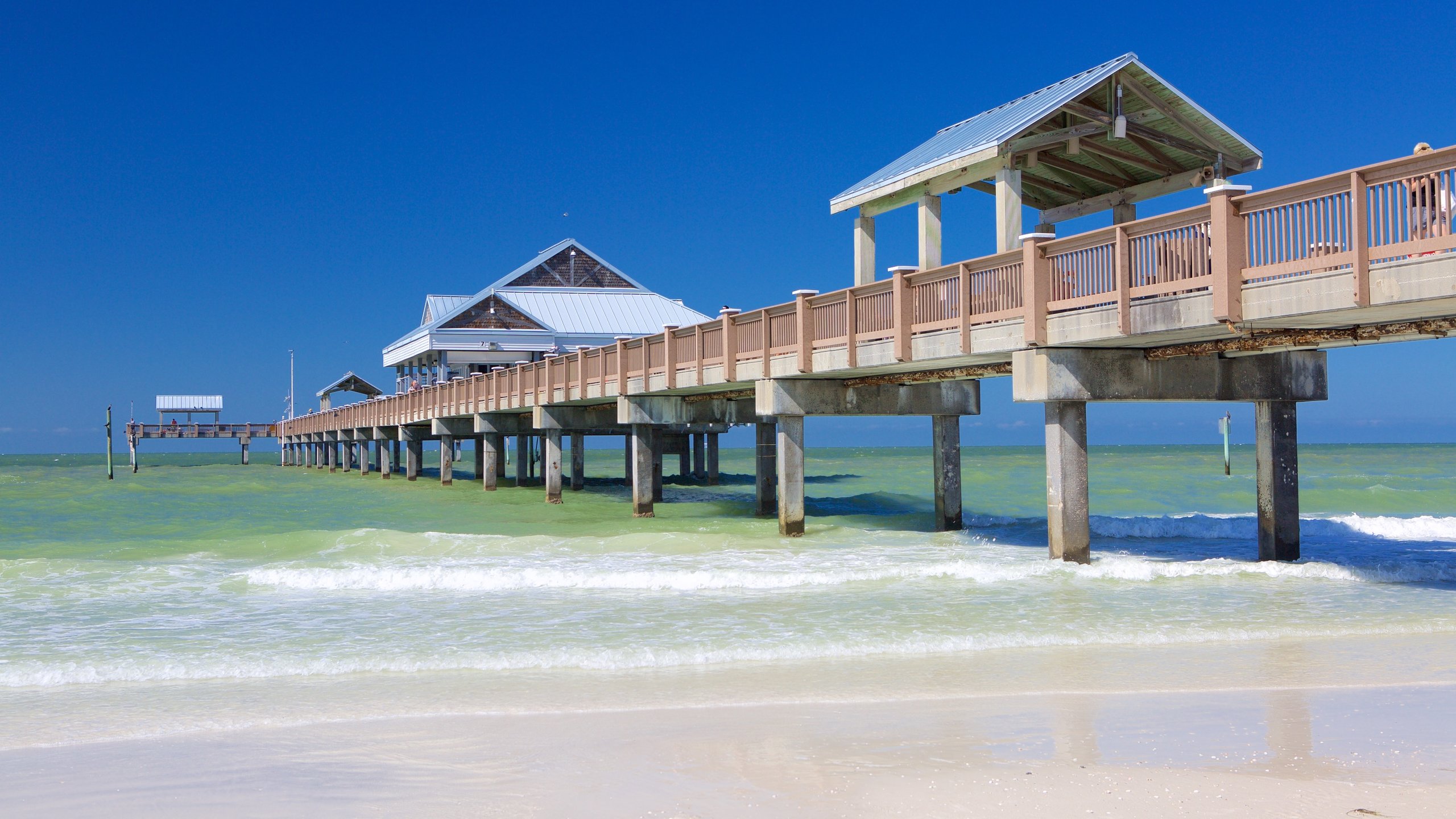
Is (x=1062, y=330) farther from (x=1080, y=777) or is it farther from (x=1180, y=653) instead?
(x=1080, y=777)

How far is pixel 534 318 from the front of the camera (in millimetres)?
50406

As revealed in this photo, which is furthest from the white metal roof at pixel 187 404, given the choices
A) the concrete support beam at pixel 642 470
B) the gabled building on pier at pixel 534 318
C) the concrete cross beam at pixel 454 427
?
the concrete support beam at pixel 642 470

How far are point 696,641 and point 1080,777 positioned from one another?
207 inches

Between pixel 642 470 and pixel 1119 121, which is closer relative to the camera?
pixel 1119 121

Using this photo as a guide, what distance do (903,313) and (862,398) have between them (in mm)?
4721

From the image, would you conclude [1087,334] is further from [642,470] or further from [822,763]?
[642,470]

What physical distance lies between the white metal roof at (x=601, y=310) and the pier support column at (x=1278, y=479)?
37.2 metres

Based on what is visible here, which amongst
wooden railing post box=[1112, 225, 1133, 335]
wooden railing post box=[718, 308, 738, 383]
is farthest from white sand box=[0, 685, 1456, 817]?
wooden railing post box=[718, 308, 738, 383]

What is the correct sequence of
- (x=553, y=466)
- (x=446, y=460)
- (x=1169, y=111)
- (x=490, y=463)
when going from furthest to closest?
(x=446, y=460) → (x=490, y=463) → (x=553, y=466) → (x=1169, y=111)

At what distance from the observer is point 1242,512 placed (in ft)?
106

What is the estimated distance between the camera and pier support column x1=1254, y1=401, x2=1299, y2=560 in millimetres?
15906

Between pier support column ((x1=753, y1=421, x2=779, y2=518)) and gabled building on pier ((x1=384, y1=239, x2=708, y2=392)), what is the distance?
19.2m

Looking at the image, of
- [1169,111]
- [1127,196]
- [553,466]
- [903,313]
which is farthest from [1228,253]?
[553,466]

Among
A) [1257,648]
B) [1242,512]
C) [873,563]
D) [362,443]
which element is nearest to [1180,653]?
[1257,648]
